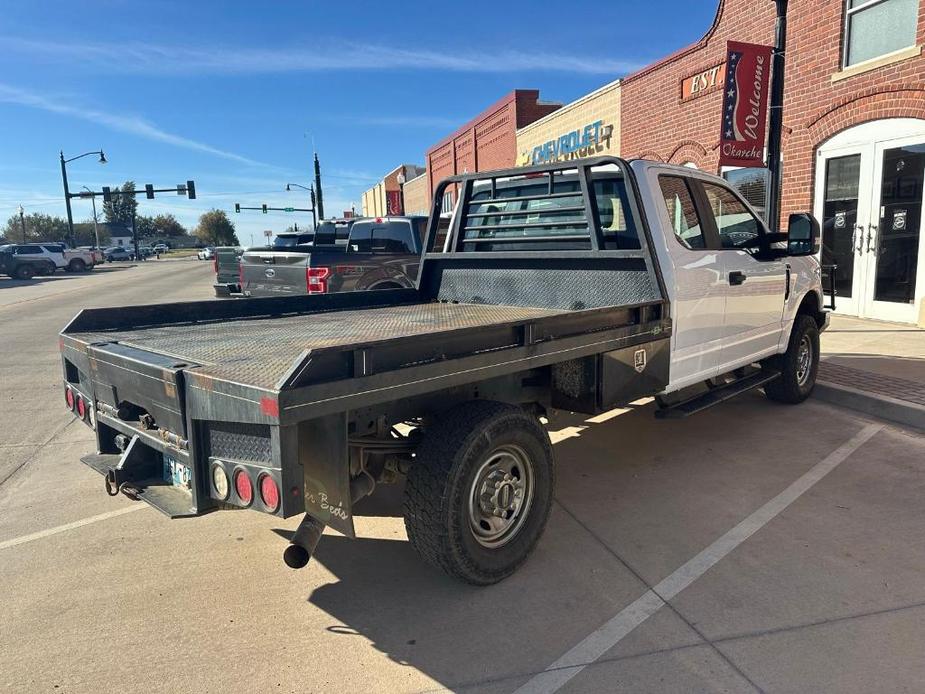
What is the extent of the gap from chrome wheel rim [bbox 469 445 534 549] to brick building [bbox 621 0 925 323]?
9029 mm

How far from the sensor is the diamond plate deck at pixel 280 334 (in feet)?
10.0

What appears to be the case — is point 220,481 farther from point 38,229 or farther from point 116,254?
point 38,229

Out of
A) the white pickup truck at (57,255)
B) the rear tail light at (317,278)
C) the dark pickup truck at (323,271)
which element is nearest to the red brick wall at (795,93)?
the dark pickup truck at (323,271)

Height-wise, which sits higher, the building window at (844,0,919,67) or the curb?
the building window at (844,0,919,67)

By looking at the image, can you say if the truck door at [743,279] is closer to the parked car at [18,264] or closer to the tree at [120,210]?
the parked car at [18,264]

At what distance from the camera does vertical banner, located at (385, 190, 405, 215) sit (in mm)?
57619

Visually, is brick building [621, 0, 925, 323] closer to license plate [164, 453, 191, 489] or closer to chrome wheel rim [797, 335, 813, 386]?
chrome wheel rim [797, 335, 813, 386]

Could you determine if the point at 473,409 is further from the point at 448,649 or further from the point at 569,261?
the point at 569,261

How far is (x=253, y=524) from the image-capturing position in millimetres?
4324

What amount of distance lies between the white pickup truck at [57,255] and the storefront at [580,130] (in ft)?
94.2

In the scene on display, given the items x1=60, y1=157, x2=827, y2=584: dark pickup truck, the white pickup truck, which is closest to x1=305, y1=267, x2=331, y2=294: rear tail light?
x1=60, y1=157, x2=827, y2=584: dark pickup truck

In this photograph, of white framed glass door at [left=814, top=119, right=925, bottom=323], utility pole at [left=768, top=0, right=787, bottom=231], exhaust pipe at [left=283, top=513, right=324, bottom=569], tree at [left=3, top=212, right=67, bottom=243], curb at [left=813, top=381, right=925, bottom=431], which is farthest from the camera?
tree at [left=3, top=212, right=67, bottom=243]

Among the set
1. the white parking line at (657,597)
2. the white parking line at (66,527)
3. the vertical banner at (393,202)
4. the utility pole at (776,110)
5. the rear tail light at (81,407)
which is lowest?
the white parking line at (657,597)

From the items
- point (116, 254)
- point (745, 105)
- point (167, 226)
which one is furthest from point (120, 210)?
point (745, 105)
